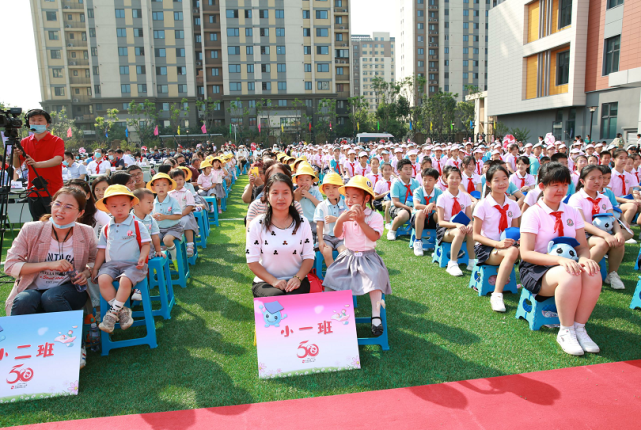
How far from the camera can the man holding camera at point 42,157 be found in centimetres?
488

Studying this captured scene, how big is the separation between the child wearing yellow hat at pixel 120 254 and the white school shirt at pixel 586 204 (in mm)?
4584

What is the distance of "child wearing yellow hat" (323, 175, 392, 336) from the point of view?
3.41 meters

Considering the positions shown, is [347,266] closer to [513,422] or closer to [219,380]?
[219,380]

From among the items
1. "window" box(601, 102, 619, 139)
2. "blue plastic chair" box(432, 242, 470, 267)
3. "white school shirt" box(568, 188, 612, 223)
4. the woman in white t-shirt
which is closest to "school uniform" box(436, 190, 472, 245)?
"blue plastic chair" box(432, 242, 470, 267)

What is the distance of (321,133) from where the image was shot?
49062mm

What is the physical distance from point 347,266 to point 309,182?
1.57 m

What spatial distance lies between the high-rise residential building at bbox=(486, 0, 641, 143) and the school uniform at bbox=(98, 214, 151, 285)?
2258 centimetres

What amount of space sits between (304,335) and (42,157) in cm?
416

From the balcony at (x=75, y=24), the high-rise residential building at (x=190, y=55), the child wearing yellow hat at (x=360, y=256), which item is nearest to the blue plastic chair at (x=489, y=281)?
the child wearing yellow hat at (x=360, y=256)

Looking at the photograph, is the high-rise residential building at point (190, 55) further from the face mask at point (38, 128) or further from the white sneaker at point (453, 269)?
the white sneaker at point (453, 269)

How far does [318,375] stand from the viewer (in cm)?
304

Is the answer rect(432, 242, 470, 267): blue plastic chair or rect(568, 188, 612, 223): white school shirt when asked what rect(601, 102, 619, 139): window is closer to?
rect(568, 188, 612, 223): white school shirt

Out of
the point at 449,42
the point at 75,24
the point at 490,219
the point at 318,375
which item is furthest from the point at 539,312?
the point at 449,42

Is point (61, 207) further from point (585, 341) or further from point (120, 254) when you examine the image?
point (585, 341)
